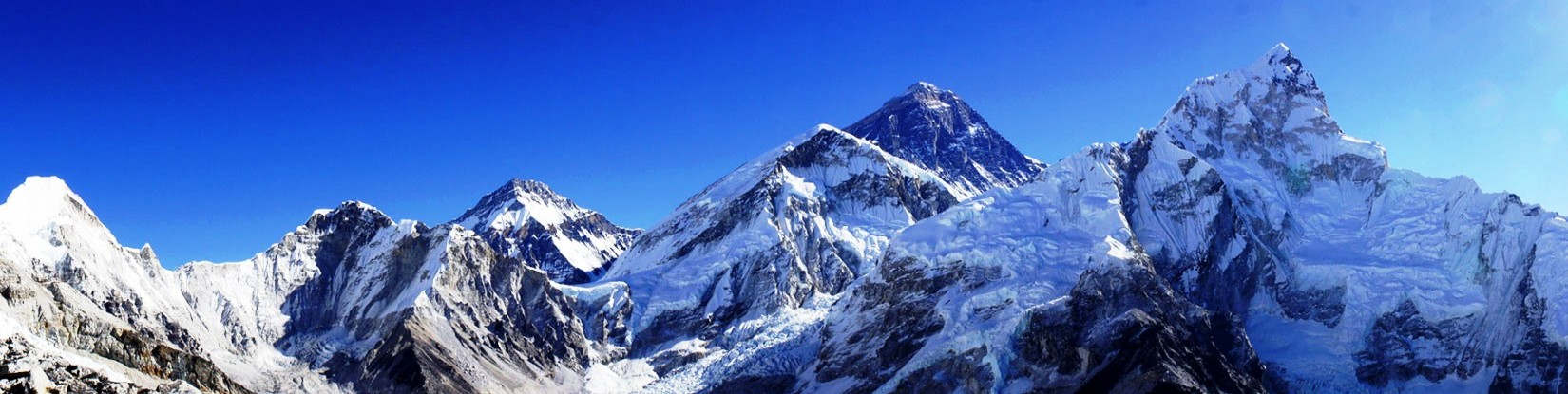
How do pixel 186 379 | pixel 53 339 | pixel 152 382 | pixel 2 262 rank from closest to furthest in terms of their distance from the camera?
pixel 152 382 → pixel 186 379 → pixel 53 339 → pixel 2 262

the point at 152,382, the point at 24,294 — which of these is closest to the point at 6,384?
the point at 152,382

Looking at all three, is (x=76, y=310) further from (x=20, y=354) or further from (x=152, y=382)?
(x=20, y=354)

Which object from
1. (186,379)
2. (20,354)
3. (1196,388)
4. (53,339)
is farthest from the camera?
(1196,388)

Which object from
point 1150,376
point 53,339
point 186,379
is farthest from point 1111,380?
point 53,339

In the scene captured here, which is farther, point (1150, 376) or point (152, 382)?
point (1150, 376)

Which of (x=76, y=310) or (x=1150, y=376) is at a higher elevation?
(x=76, y=310)

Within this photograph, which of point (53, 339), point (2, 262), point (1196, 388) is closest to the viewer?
point (53, 339)

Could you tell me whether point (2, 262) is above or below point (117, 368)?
above

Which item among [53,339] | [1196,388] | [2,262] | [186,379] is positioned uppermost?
[2,262]

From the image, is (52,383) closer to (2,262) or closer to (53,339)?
(53,339)
